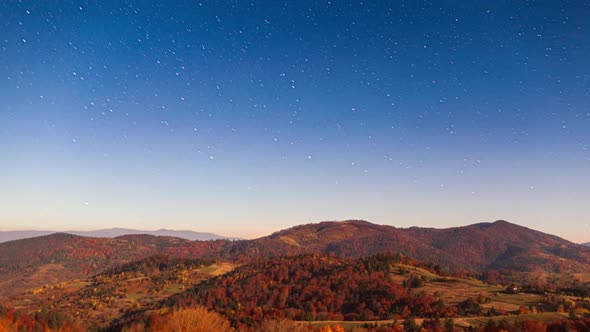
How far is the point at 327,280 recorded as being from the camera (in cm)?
19162

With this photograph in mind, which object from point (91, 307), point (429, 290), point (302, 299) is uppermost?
point (429, 290)

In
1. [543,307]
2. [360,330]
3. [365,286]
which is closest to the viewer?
[360,330]

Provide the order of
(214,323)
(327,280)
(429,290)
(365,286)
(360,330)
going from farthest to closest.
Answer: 1. (327,280)
2. (365,286)
3. (429,290)
4. (360,330)
5. (214,323)

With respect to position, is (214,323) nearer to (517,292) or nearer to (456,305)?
(456,305)

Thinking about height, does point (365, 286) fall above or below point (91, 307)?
above

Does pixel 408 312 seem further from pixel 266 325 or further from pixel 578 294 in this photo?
pixel 266 325

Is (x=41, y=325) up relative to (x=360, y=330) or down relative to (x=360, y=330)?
down

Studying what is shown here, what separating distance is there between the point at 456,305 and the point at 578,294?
114 feet

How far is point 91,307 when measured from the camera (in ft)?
624

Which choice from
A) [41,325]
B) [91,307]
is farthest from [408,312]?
[91,307]

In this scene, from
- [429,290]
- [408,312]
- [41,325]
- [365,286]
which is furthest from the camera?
[365,286]

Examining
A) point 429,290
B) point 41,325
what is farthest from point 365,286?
point 41,325

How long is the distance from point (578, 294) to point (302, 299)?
105 m

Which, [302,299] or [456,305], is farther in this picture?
[302,299]
